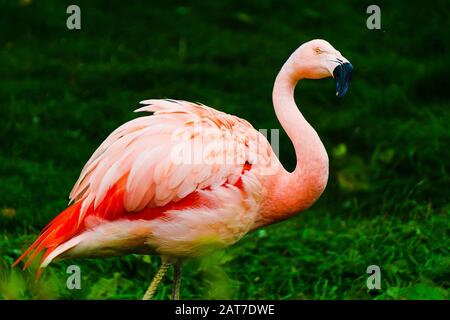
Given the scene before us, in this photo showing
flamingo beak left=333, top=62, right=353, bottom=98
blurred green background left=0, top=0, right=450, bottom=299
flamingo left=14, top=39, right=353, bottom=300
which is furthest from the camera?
blurred green background left=0, top=0, right=450, bottom=299

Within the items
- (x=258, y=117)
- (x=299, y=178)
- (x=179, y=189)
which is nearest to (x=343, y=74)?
(x=299, y=178)

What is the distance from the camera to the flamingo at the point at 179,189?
158 inches

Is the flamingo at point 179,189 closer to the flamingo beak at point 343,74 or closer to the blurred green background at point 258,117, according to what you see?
the flamingo beak at point 343,74

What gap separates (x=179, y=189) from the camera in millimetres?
4016

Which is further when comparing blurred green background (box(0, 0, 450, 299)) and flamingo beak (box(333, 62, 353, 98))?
blurred green background (box(0, 0, 450, 299))

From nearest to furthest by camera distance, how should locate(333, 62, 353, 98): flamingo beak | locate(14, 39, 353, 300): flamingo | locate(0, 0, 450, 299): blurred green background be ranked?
locate(14, 39, 353, 300): flamingo → locate(333, 62, 353, 98): flamingo beak → locate(0, 0, 450, 299): blurred green background

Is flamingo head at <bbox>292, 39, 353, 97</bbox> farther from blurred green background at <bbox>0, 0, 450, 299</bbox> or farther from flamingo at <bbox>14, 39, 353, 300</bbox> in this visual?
blurred green background at <bbox>0, 0, 450, 299</bbox>

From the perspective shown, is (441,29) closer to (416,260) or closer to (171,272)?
(416,260)

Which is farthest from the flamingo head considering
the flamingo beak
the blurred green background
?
the blurred green background

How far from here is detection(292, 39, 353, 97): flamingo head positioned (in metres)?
4.19

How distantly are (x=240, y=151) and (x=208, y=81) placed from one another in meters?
3.42

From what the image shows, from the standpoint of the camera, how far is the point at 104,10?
8492 millimetres

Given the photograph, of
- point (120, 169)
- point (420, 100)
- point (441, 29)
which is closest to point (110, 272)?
point (120, 169)

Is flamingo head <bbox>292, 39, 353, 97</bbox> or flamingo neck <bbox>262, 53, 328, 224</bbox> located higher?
flamingo head <bbox>292, 39, 353, 97</bbox>
